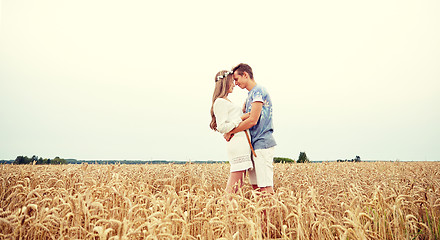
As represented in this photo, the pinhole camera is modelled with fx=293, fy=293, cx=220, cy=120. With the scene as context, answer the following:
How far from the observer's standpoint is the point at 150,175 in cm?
846

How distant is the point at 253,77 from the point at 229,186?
175cm

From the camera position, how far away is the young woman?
4.35 meters

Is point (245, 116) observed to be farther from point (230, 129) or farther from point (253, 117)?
point (230, 129)

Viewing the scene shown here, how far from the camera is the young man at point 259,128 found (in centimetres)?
432

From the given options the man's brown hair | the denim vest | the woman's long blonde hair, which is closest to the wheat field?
the denim vest

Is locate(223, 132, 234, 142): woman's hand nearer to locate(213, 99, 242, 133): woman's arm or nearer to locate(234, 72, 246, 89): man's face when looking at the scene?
locate(213, 99, 242, 133): woman's arm

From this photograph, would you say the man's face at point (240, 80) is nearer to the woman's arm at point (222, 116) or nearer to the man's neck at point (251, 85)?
the man's neck at point (251, 85)

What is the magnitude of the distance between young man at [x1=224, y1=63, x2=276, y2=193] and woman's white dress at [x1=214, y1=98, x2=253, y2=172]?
0.12m

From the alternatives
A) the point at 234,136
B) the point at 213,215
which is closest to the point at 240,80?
the point at 234,136

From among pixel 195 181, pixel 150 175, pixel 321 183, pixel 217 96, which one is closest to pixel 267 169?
pixel 217 96

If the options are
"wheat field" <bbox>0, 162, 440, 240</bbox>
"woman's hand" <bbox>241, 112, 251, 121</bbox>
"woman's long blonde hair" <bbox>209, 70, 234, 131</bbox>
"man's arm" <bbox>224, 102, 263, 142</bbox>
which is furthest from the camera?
"woman's long blonde hair" <bbox>209, 70, 234, 131</bbox>

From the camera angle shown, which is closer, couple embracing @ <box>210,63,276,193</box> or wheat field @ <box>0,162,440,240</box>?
wheat field @ <box>0,162,440,240</box>

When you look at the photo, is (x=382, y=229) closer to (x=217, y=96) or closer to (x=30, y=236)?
(x=217, y=96)

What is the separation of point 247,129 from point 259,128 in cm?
19
